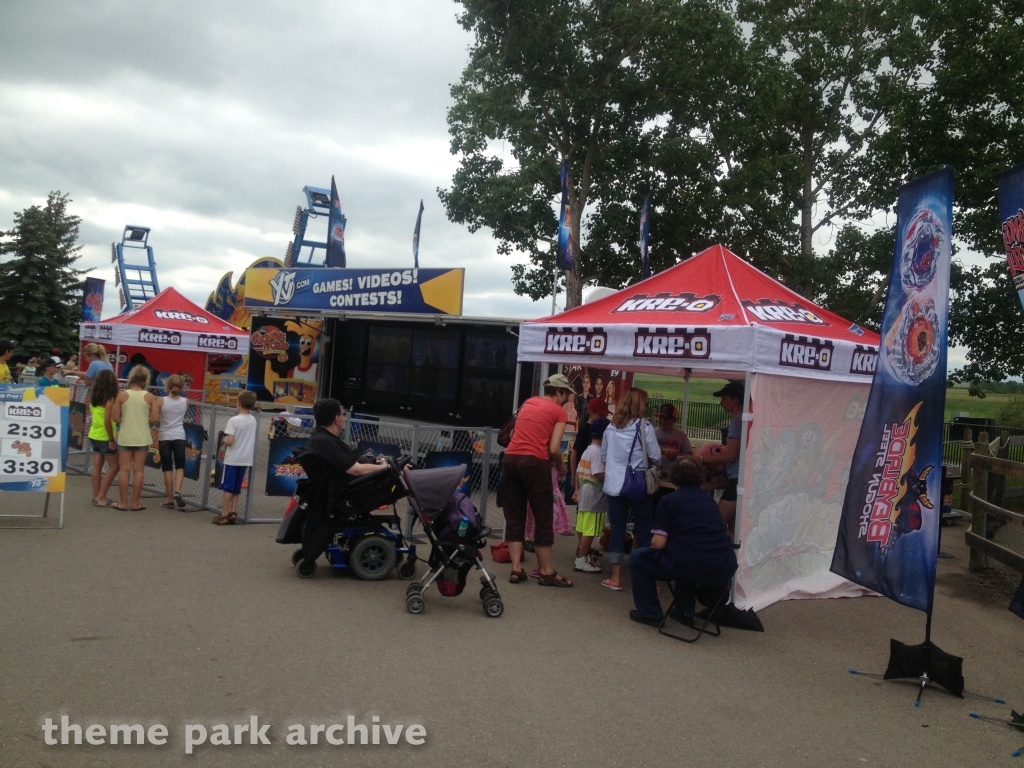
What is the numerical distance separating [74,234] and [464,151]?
22.1 m

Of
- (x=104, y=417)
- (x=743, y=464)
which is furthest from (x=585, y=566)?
(x=104, y=417)

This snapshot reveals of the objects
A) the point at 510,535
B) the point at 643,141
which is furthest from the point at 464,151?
the point at 510,535

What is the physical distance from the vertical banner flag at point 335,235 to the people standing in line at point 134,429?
43.9ft

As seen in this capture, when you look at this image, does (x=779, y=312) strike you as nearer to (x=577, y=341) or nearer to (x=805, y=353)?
(x=805, y=353)

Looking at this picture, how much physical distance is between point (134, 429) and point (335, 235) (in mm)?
14091

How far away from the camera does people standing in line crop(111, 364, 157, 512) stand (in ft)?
32.8

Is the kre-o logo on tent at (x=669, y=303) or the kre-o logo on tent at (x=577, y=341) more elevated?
the kre-o logo on tent at (x=669, y=303)

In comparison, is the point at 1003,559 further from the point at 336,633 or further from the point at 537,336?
the point at 336,633

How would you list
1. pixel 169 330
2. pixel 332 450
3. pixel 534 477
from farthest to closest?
pixel 169 330 < pixel 534 477 < pixel 332 450

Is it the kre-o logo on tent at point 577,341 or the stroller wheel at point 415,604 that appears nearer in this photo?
the stroller wheel at point 415,604

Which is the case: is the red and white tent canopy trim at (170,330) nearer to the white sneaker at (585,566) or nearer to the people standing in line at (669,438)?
the people standing in line at (669,438)

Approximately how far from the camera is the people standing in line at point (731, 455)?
7996mm

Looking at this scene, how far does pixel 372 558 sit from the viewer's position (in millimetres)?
7664

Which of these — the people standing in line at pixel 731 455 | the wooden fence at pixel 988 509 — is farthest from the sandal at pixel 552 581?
the wooden fence at pixel 988 509
